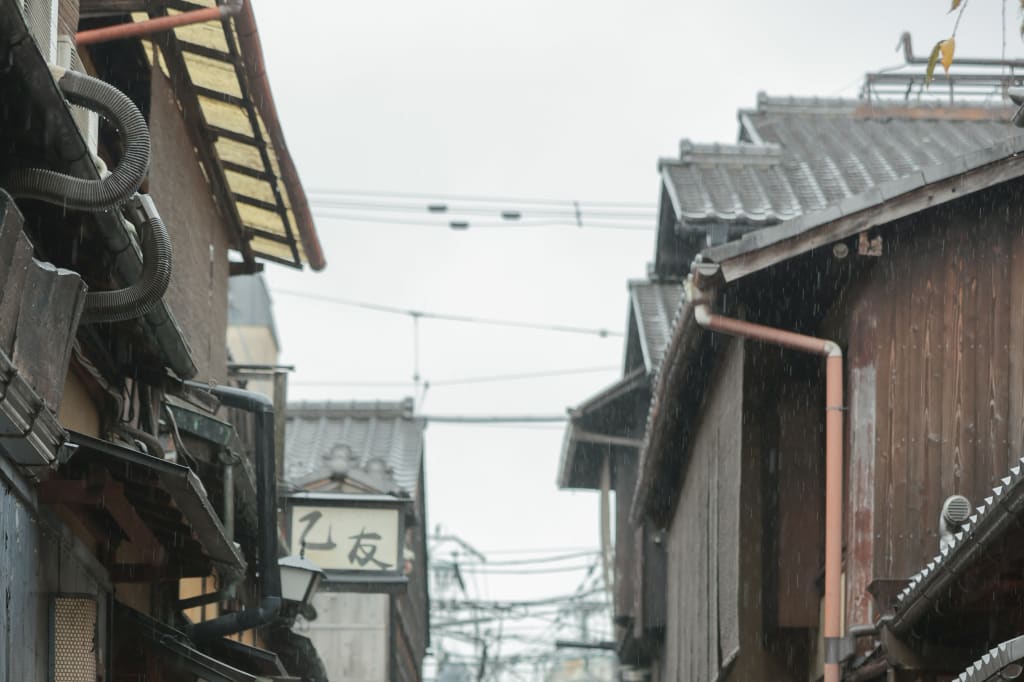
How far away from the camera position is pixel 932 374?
12570 mm

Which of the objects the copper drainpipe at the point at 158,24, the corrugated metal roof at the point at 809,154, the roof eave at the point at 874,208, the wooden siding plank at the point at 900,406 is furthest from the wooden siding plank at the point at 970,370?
the corrugated metal roof at the point at 809,154

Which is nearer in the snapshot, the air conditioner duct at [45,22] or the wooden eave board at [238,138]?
the air conditioner duct at [45,22]

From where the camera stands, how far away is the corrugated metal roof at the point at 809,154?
22.5 metres

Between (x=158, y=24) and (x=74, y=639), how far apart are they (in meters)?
5.46

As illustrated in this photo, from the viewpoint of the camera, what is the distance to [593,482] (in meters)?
30.7

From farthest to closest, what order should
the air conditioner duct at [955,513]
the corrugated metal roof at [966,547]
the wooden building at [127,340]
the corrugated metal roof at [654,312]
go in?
the corrugated metal roof at [654,312]
the air conditioner duct at [955,513]
the corrugated metal roof at [966,547]
the wooden building at [127,340]

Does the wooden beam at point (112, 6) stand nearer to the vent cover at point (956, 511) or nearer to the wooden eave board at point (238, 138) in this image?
the wooden eave board at point (238, 138)

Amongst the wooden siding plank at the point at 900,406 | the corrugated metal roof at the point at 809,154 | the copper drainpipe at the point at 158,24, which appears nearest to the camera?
the wooden siding plank at the point at 900,406

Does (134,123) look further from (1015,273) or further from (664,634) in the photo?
(664,634)

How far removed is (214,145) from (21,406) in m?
11.0

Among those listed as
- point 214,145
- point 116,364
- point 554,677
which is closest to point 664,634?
point 214,145

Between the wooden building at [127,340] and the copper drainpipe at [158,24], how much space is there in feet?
0.09

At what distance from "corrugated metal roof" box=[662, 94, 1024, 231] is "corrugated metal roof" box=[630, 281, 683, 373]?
6.94ft

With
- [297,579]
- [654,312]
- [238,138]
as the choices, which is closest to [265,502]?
[297,579]
